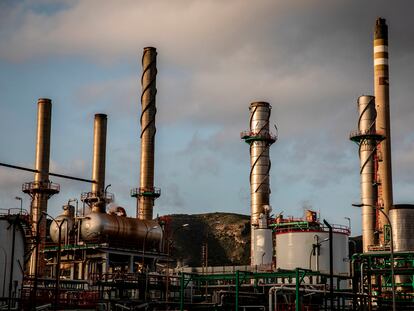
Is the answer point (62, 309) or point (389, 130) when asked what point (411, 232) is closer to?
point (389, 130)

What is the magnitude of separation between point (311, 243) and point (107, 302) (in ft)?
75.0

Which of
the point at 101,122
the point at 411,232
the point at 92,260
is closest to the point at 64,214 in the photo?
the point at 92,260

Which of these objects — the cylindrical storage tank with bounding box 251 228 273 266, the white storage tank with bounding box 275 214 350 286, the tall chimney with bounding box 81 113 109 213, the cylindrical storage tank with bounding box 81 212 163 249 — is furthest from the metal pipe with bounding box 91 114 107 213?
the white storage tank with bounding box 275 214 350 286

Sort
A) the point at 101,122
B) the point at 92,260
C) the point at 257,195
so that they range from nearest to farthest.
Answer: the point at 92,260 < the point at 257,195 < the point at 101,122

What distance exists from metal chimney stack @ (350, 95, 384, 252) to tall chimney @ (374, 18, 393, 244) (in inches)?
36.1

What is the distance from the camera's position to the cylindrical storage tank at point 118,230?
82.0 m

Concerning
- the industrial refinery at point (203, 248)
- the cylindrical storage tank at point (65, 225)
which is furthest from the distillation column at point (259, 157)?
the cylindrical storage tank at point (65, 225)

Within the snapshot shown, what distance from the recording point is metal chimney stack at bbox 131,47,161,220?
9719cm

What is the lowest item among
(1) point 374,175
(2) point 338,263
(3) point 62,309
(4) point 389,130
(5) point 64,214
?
(3) point 62,309

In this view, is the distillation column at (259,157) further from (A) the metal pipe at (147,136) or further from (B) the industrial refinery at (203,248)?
(A) the metal pipe at (147,136)

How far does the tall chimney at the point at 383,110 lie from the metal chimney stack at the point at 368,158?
0.92m

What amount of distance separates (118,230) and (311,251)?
24027 mm

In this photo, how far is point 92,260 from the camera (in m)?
84.6

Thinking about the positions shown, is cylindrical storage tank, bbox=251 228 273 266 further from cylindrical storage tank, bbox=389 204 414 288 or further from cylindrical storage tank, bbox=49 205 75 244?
cylindrical storage tank, bbox=49 205 75 244
